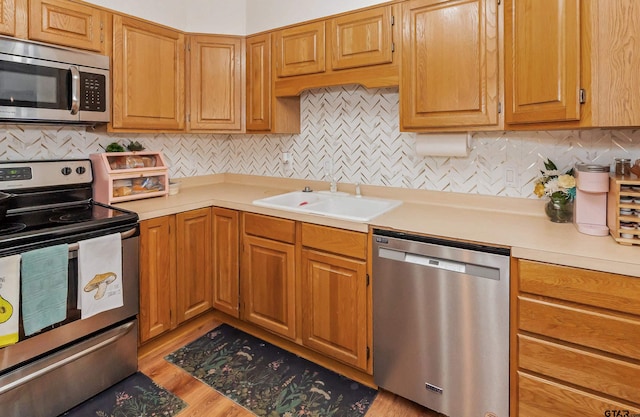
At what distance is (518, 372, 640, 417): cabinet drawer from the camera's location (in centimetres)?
130

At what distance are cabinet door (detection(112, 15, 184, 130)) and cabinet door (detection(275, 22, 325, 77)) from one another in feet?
2.41

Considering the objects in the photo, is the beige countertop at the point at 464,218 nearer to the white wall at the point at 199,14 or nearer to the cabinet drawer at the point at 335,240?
the cabinet drawer at the point at 335,240

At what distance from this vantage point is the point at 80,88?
2031mm

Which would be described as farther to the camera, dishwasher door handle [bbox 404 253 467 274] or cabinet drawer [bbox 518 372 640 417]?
dishwasher door handle [bbox 404 253 467 274]

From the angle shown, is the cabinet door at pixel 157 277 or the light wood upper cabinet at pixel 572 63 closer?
the light wood upper cabinet at pixel 572 63

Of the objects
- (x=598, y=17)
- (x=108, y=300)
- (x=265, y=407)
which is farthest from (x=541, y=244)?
(x=108, y=300)

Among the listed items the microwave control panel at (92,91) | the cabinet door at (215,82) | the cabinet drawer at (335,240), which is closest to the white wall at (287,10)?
the cabinet door at (215,82)

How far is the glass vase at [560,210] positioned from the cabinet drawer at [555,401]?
0.80m

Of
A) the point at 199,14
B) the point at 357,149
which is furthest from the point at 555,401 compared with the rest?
the point at 199,14

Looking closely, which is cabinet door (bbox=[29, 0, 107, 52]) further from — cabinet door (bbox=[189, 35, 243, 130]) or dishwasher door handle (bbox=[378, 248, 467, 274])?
dishwasher door handle (bbox=[378, 248, 467, 274])

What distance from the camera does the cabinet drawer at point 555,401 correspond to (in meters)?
1.30

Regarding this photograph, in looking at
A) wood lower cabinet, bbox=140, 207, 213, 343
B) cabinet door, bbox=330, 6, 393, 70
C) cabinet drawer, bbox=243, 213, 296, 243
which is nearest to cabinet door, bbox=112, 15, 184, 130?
wood lower cabinet, bbox=140, 207, 213, 343

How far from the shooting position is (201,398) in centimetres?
185

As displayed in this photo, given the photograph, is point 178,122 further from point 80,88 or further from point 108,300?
point 108,300
